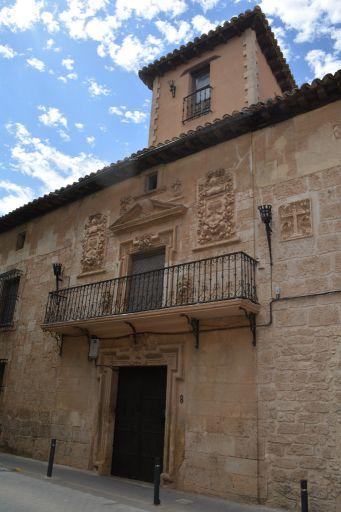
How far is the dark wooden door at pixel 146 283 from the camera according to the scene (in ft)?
29.2

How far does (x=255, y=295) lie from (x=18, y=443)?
287 inches

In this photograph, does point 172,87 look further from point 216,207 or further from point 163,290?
point 163,290

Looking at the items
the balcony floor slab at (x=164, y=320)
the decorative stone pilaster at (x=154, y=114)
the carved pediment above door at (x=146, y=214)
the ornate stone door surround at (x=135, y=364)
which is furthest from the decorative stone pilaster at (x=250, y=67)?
the ornate stone door surround at (x=135, y=364)

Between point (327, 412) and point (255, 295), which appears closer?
point (327, 412)

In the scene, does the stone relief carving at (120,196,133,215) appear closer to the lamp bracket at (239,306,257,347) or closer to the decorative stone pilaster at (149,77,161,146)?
the decorative stone pilaster at (149,77,161,146)

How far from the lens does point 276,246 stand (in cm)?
738

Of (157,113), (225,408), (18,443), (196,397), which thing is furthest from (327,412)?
(157,113)

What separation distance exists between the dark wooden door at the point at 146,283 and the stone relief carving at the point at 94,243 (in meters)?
1.06

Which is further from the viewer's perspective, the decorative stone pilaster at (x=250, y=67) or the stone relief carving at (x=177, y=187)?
the decorative stone pilaster at (x=250, y=67)

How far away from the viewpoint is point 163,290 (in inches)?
339

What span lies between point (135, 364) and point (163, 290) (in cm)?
164

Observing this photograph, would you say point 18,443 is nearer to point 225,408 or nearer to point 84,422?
point 84,422

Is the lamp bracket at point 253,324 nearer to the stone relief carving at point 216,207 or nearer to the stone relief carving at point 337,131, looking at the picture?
the stone relief carving at point 216,207

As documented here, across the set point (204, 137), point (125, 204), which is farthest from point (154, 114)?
point (204, 137)
